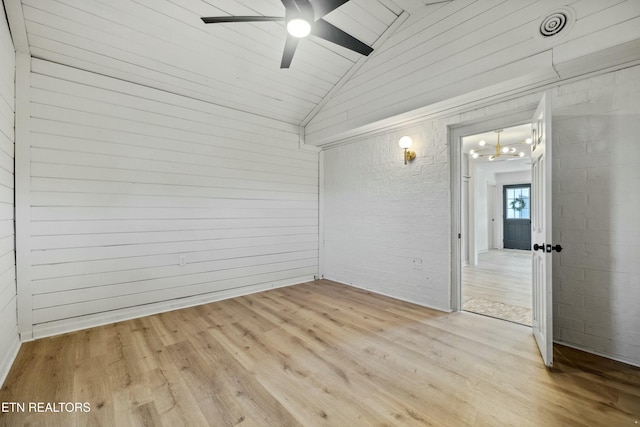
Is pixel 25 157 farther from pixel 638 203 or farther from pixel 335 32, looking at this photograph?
pixel 638 203

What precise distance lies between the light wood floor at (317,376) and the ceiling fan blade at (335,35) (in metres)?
2.61

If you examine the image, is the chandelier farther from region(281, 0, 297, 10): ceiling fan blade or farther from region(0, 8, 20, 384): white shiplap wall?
region(0, 8, 20, 384): white shiplap wall

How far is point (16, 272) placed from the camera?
2.62 metres

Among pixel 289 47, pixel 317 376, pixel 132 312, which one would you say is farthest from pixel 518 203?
pixel 132 312

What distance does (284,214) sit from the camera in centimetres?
467

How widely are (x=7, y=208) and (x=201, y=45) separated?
2.39 meters

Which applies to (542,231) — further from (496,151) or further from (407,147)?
(496,151)

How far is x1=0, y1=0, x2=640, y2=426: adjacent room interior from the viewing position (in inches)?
78.2

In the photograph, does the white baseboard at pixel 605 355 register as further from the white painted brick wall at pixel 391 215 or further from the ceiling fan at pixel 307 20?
the ceiling fan at pixel 307 20

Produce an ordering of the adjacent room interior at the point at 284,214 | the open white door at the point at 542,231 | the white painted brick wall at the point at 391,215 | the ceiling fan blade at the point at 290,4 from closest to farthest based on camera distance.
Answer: the ceiling fan blade at the point at 290,4 → the adjacent room interior at the point at 284,214 → the open white door at the point at 542,231 → the white painted brick wall at the point at 391,215

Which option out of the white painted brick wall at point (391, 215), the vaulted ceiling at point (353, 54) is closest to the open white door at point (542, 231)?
the vaulted ceiling at point (353, 54)

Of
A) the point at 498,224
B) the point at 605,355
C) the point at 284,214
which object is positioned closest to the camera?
the point at 605,355

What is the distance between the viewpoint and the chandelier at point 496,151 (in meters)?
5.56

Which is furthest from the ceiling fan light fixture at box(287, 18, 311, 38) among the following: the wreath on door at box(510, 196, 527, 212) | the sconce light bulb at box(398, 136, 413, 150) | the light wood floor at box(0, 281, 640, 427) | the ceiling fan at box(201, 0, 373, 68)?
the wreath on door at box(510, 196, 527, 212)
